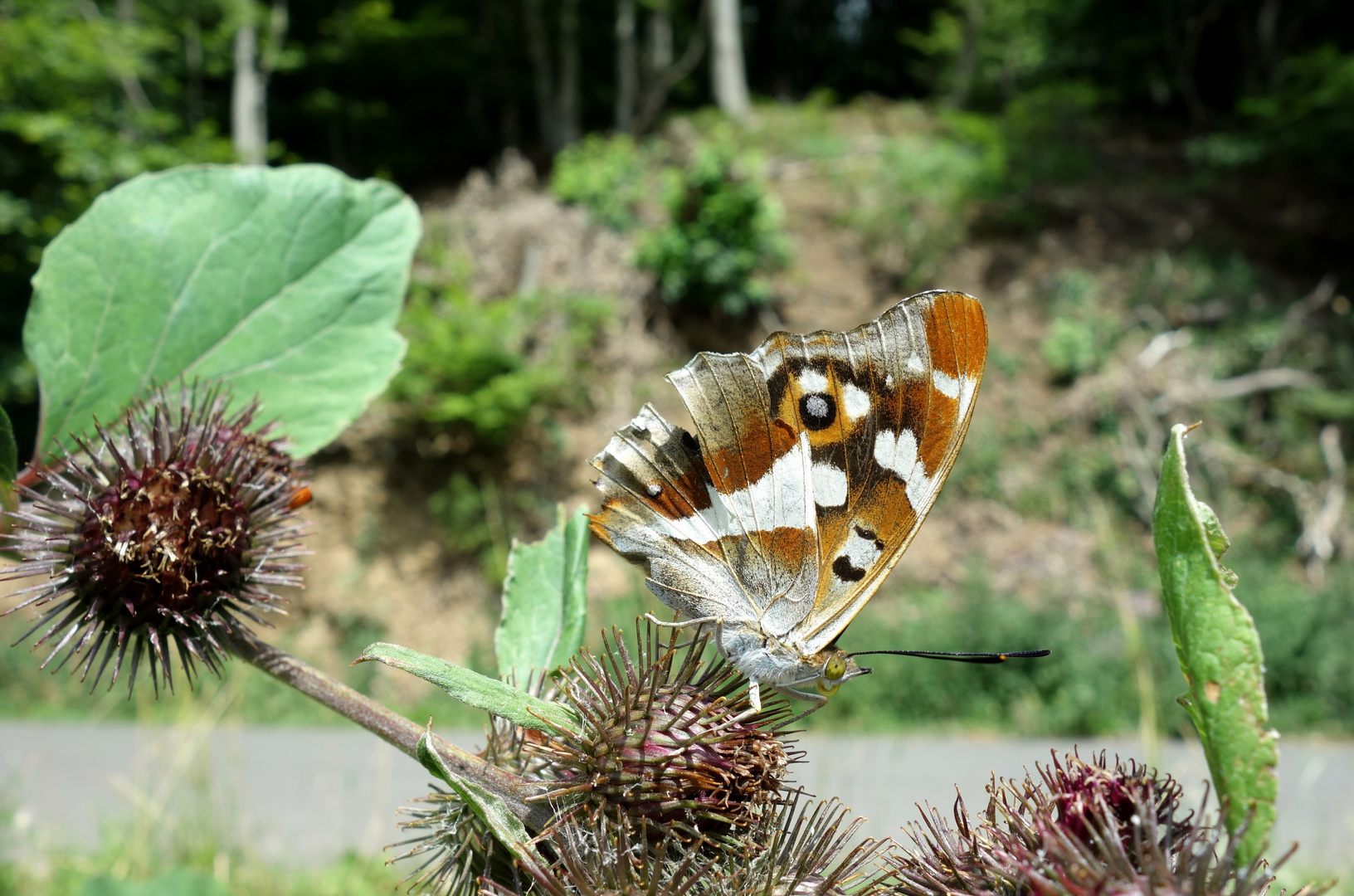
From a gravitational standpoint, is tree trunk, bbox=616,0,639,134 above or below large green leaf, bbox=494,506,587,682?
above

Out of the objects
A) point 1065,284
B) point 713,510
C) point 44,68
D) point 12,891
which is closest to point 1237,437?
point 1065,284

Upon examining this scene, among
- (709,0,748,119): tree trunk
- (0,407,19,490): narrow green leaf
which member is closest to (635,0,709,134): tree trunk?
(709,0,748,119): tree trunk

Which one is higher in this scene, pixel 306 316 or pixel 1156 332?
pixel 1156 332

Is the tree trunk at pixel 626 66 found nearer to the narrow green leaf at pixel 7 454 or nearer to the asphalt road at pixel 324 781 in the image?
the asphalt road at pixel 324 781

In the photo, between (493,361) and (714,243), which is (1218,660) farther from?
(714,243)

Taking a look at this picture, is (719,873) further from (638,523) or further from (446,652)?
(446,652)

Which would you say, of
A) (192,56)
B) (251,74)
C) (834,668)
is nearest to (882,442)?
(834,668)

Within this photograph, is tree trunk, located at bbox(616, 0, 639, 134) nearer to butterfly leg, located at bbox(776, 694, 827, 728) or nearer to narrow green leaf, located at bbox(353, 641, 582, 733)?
butterfly leg, located at bbox(776, 694, 827, 728)
